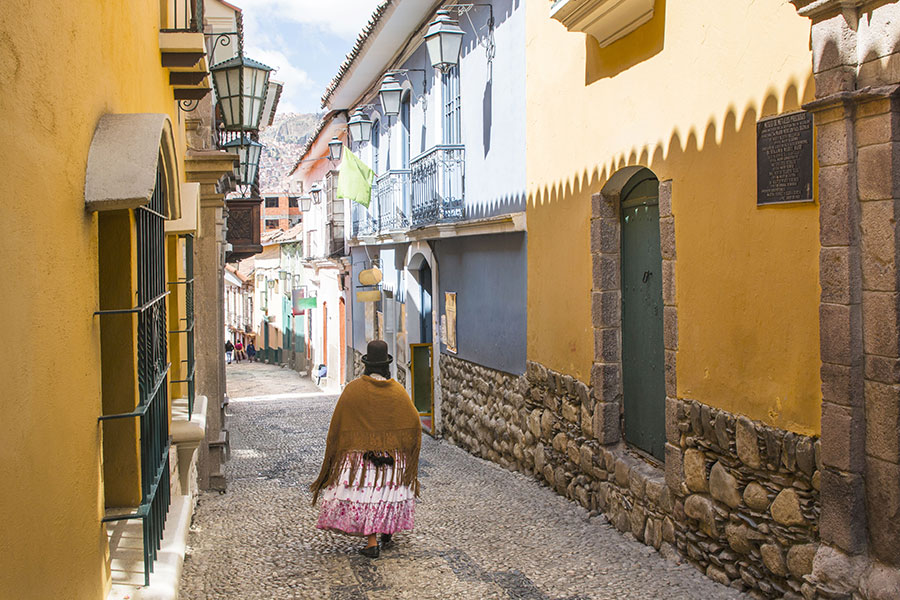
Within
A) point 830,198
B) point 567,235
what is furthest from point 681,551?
point 567,235

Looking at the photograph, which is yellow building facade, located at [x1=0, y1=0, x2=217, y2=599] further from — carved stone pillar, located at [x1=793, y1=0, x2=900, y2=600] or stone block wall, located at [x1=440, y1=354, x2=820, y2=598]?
stone block wall, located at [x1=440, y1=354, x2=820, y2=598]

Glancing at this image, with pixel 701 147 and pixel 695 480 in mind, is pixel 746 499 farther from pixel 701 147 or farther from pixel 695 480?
pixel 701 147

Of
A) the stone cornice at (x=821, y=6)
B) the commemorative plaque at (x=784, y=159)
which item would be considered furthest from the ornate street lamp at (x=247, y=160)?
the stone cornice at (x=821, y=6)

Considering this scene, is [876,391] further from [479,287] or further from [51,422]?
[479,287]

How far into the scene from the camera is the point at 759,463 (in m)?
5.04

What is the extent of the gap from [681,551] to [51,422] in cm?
472

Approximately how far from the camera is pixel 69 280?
2.46 meters

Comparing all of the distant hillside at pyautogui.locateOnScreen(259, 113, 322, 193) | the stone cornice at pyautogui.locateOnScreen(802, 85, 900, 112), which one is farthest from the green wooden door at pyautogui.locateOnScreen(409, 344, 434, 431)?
the distant hillside at pyautogui.locateOnScreen(259, 113, 322, 193)

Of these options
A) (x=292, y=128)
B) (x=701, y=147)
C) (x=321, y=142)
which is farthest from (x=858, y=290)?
(x=292, y=128)

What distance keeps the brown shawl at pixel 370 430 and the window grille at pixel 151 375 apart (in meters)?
1.92

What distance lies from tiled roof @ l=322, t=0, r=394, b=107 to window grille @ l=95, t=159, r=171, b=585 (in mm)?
9626

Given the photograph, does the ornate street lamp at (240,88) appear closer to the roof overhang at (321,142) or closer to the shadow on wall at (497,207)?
the shadow on wall at (497,207)

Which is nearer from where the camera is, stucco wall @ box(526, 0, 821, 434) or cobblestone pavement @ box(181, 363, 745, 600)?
stucco wall @ box(526, 0, 821, 434)

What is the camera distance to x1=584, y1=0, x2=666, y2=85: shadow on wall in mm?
6340
